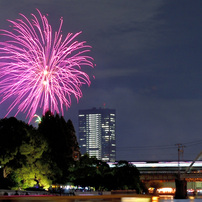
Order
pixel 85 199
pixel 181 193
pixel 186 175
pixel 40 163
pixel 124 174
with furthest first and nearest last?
pixel 186 175 → pixel 181 193 → pixel 124 174 → pixel 40 163 → pixel 85 199

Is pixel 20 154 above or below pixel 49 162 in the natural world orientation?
above

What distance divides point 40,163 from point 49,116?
1320 inches

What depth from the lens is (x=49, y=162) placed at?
10644 centimetres

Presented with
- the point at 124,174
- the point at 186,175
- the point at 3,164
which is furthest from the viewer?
the point at 186,175

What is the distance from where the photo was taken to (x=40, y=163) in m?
100

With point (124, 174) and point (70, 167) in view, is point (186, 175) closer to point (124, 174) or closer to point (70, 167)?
point (124, 174)

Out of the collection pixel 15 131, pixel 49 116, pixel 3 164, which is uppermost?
pixel 49 116

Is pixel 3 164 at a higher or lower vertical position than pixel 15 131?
lower

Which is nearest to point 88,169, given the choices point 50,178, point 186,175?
point 50,178

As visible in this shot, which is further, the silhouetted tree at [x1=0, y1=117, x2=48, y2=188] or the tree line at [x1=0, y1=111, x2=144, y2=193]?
the tree line at [x1=0, y1=111, x2=144, y2=193]

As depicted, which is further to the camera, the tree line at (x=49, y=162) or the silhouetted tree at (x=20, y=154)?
the tree line at (x=49, y=162)

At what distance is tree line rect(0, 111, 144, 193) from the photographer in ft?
311

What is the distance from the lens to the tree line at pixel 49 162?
94875 mm

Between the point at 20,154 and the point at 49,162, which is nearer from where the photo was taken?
the point at 20,154
